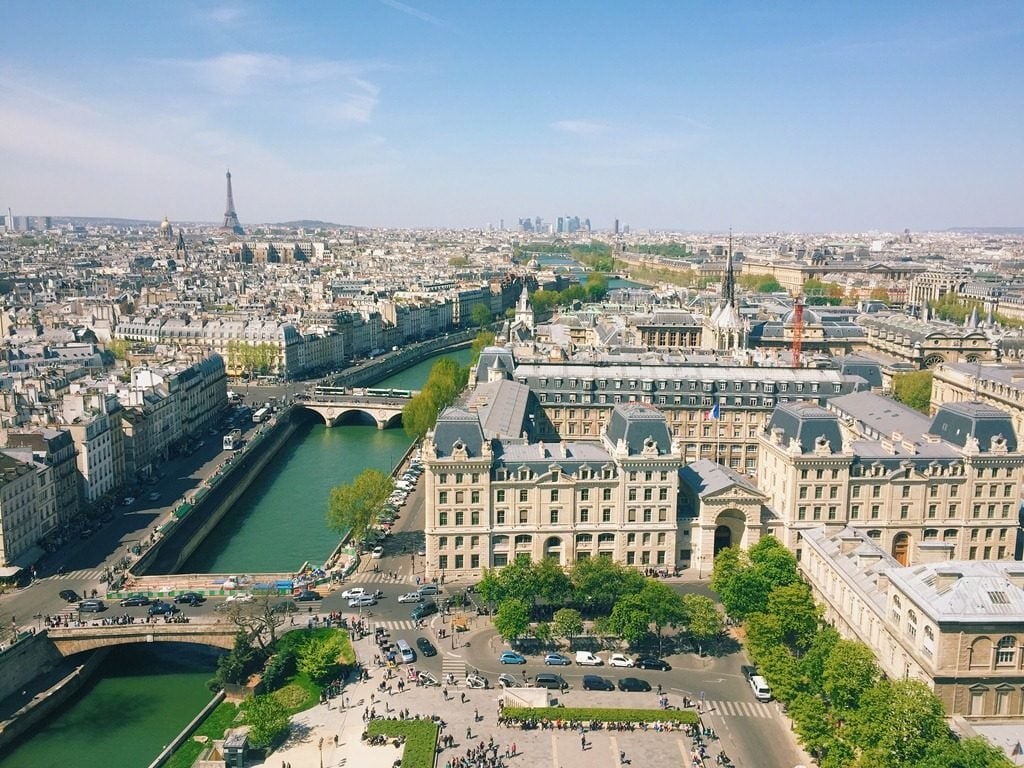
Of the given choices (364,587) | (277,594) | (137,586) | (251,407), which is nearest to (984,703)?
(364,587)

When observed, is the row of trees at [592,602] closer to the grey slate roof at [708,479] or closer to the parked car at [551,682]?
the parked car at [551,682]

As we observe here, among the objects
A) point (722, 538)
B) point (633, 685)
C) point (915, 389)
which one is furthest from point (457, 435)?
A: point (915, 389)

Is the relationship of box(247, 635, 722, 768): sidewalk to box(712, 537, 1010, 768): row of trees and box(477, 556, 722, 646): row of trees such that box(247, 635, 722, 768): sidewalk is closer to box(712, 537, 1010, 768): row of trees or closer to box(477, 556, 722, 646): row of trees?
box(477, 556, 722, 646): row of trees

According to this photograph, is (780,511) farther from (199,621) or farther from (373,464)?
(373,464)

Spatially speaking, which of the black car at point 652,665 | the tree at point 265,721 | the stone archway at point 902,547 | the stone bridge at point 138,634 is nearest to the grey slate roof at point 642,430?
the black car at point 652,665

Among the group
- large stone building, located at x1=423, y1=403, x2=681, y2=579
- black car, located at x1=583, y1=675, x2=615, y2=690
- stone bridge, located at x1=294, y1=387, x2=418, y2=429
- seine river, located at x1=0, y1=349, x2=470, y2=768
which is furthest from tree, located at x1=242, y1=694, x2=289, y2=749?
stone bridge, located at x1=294, y1=387, x2=418, y2=429

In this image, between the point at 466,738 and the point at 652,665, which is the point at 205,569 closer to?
the point at 466,738
